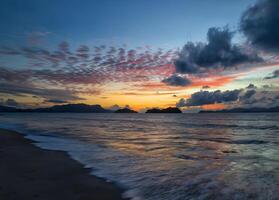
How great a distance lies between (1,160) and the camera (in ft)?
38.6

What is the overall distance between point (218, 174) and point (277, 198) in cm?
306

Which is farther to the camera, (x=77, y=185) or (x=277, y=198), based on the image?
(x=77, y=185)

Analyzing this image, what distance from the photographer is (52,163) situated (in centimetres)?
1147

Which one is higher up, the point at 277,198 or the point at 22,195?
the point at 22,195

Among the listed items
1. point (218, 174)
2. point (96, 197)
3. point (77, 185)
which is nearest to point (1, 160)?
point (77, 185)

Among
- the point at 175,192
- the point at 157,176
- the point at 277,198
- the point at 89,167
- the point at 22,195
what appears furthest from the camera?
the point at 89,167

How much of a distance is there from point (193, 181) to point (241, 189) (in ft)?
5.59

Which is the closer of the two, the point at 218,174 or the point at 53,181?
the point at 53,181

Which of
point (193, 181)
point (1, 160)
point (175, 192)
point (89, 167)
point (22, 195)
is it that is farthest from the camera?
point (1, 160)

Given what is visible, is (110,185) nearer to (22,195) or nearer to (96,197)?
(96,197)

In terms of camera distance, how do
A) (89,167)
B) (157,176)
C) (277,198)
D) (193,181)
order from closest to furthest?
1. (277,198)
2. (193,181)
3. (157,176)
4. (89,167)

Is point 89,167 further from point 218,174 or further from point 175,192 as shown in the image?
point 218,174

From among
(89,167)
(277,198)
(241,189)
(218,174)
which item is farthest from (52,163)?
(277,198)

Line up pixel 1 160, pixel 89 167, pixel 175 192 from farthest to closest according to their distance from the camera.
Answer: pixel 1 160, pixel 89 167, pixel 175 192
